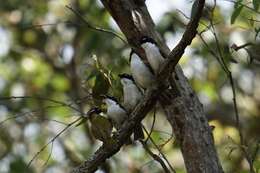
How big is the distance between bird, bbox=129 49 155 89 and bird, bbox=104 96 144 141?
19 centimetres

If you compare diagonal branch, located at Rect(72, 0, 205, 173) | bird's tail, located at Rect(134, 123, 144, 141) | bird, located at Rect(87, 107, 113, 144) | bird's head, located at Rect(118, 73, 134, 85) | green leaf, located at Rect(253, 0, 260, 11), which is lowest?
diagonal branch, located at Rect(72, 0, 205, 173)

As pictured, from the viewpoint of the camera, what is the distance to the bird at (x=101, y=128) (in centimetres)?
322

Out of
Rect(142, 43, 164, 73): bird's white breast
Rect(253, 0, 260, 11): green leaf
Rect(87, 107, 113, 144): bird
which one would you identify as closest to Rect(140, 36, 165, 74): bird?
Rect(142, 43, 164, 73): bird's white breast

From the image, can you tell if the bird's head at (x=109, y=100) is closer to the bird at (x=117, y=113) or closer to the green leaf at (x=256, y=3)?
the bird at (x=117, y=113)

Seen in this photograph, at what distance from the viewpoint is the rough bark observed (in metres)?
3.25

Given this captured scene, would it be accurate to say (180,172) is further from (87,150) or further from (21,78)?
(21,78)

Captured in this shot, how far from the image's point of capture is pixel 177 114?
3479mm

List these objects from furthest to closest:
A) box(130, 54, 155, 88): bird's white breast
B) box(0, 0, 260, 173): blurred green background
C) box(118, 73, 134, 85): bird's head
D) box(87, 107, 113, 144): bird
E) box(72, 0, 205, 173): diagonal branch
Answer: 1. box(0, 0, 260, 173): blurred green background
2. box(118, 73, 134, 85): bird's head
3. box(130, 54, 155, 88): bird's white breast
4. box(87, 107, 113, 144): bird
5. box(72, 0, 205, 173): diagonal branch

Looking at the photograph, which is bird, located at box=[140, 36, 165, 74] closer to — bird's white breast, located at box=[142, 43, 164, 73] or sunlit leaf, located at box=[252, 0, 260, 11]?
bird's white breast, located at box=[142, 43, 164, 73]

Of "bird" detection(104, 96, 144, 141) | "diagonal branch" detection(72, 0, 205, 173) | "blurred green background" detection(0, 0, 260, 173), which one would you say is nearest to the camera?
"diagonal branch" detection(72, 0, 205, 173)

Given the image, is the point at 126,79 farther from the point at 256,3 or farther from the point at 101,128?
the point at 256,3

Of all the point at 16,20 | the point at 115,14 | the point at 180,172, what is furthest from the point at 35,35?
the point at 115,14

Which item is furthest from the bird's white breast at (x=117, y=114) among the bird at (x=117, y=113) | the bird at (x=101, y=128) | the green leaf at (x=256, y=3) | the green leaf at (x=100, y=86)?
the green leaf at (x=256, y=3)

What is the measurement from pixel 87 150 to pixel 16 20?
5.60ft
